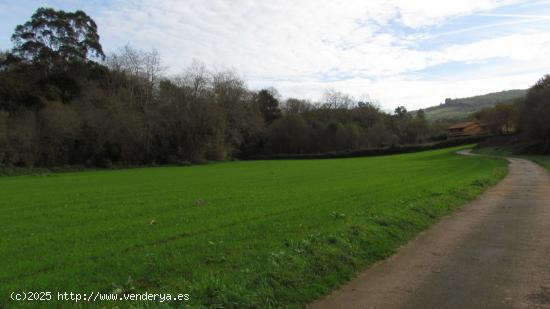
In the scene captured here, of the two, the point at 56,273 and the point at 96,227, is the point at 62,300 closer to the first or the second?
the point at 56,273

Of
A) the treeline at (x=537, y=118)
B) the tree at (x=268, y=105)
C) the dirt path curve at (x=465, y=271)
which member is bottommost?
the dirt path curve at (x=465, y=271)

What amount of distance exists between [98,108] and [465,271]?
74.3 m

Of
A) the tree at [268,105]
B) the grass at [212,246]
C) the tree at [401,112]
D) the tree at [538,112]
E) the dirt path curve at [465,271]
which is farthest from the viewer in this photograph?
the tree at [401,112]

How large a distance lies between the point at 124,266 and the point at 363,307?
15.8 feet

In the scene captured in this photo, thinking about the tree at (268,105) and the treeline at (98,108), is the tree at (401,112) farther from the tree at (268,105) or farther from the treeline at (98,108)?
the treeline at (98,108)

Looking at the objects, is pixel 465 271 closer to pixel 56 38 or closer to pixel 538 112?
A: pixel 538 112

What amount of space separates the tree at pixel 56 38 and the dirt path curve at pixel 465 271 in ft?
266

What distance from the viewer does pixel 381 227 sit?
11016 millimetres

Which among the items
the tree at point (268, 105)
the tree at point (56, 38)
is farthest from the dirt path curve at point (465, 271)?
the tree at point (268, 105)

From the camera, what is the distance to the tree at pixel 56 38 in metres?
75.2

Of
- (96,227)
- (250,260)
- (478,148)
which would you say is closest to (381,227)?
(250,260)

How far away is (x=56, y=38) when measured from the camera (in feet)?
255

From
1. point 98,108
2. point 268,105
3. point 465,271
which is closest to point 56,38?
point 98,108

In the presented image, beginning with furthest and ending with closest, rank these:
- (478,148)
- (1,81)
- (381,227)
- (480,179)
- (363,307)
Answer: (478,148)
(1,81)
(480,179)
(381,227)
(363,307)
